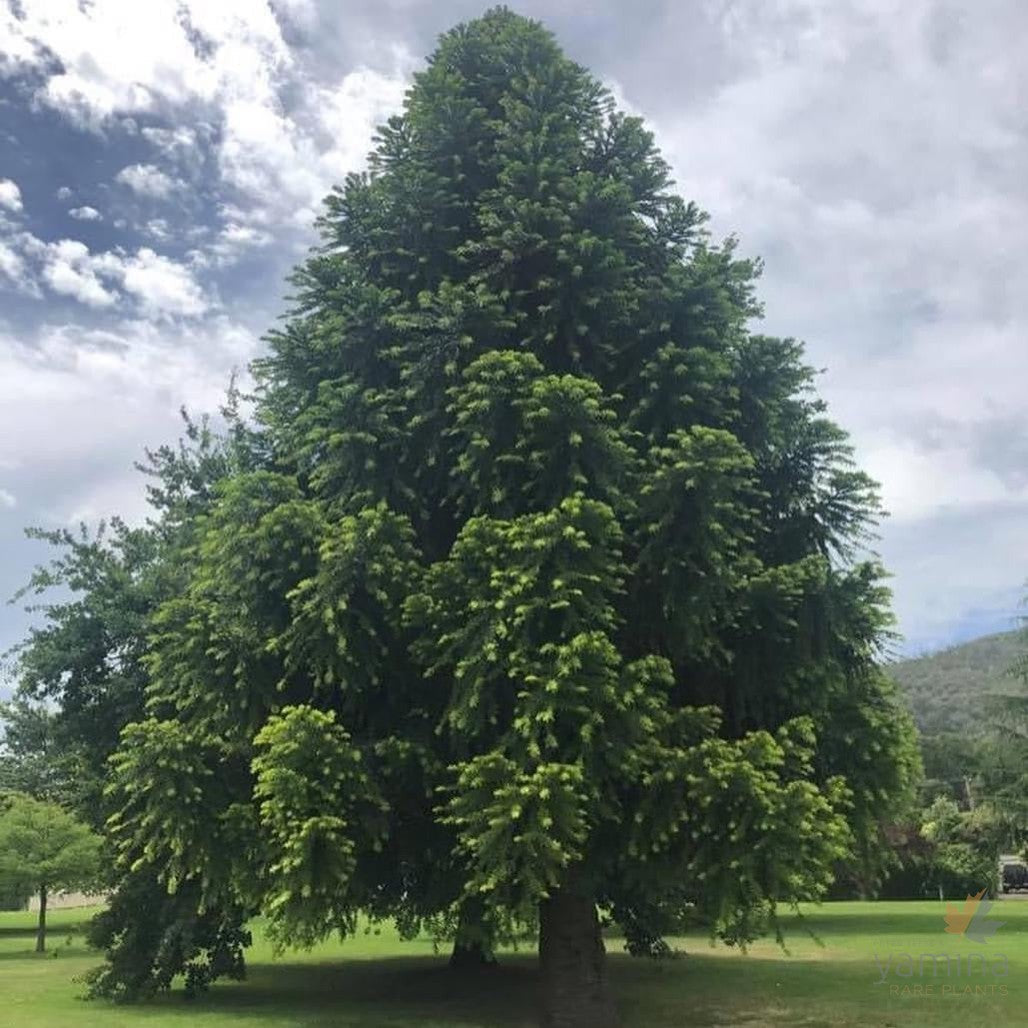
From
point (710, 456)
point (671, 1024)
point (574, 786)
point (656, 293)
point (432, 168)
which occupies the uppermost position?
point (432, 168)

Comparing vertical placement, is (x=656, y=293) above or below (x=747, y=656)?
above

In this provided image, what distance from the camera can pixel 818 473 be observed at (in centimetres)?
1456

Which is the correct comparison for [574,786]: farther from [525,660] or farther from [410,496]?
[410,496]

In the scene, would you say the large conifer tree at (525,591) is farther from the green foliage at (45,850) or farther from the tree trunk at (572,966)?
the green foliage at (45,850)

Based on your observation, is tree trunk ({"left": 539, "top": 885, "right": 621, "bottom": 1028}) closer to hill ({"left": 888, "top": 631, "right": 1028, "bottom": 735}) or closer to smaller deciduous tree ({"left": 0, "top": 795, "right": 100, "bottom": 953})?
hill ({"left": 888, "top": 631, "right": 1028, "bottom": 735})

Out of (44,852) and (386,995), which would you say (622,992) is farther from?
(44,852)

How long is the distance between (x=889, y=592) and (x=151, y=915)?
14589 mm

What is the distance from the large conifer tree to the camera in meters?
11.5

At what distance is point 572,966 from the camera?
1391cm

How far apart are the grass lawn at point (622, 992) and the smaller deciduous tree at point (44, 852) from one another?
4.95 metres

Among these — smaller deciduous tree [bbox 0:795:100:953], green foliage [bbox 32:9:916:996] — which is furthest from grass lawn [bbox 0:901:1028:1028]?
smaller deciduous tree [bbox 0:795:100:953]

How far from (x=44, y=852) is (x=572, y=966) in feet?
93.0

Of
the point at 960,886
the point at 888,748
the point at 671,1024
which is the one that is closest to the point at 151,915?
the point at 671,1024


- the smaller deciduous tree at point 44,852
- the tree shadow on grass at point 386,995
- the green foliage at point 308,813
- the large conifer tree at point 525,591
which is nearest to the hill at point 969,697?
the tree shadow on grass at point 386,995
